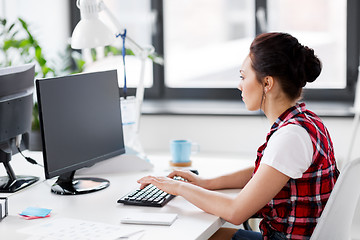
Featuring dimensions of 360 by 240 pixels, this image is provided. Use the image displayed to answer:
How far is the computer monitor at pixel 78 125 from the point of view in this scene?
5.83ft

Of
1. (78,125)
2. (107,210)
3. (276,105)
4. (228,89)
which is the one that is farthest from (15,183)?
(228,89)

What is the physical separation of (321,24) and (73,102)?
2105 mm

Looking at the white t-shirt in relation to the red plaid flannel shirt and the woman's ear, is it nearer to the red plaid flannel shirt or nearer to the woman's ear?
the red plaid flannel shirt

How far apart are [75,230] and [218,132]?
1990 millimetres

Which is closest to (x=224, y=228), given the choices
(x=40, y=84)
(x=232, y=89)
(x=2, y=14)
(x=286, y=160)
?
(x=286, y=160)

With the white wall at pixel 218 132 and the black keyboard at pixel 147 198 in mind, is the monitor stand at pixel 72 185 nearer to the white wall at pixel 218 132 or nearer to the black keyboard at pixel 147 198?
the black keyboard at pixel 147 198

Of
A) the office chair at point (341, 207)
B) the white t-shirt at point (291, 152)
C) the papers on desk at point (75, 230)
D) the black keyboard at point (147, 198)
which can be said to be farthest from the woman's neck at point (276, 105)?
the papers on desk at point (75, 230)

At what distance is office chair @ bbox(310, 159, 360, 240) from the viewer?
1.52m

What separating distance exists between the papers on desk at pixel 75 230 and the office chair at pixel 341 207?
1.71ft

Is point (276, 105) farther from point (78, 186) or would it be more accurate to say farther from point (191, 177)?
point (78, 186)

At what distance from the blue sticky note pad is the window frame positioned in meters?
2.18

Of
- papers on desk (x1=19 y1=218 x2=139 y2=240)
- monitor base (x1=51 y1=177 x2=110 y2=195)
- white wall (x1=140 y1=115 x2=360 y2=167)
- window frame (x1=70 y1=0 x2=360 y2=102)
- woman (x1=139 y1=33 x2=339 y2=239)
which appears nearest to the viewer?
papers on desk (x1=19 y1=218 x2=139 y2=240)

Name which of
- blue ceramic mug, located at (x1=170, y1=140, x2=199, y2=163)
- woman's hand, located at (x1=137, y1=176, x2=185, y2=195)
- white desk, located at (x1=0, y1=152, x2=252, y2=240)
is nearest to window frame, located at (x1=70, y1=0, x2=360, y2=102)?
blue ceramic mug, located at (x1=170, y1=140, x2=199, y2=163)

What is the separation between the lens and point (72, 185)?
6.40 ft
